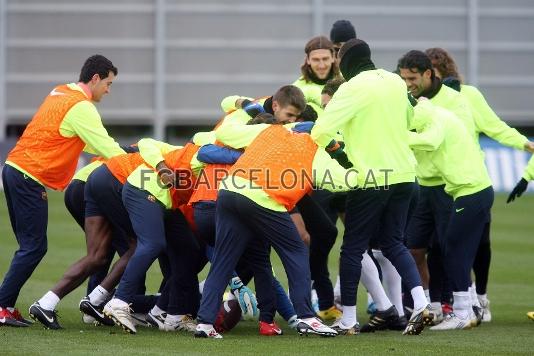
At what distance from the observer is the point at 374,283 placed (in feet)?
32.6

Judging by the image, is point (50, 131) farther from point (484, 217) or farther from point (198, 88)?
point (198, 88)

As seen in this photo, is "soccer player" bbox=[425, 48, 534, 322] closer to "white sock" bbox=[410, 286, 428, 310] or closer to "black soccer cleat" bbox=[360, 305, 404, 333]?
"black soccer cleat" bbox=[360, 305, 404, 333]

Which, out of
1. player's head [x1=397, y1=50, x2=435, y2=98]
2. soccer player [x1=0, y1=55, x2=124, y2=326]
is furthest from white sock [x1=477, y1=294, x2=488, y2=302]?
soccer player [x1=0, y1=55, x2=124, y2=326]

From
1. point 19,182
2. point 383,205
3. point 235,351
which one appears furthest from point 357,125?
point 19,182

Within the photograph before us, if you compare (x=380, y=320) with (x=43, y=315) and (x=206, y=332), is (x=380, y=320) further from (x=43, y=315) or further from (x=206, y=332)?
(x=43, y=315)

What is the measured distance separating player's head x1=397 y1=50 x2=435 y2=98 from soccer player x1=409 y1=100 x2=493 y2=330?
36 centimetres

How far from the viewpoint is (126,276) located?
9367 millimetres

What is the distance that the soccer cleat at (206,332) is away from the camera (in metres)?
8.97

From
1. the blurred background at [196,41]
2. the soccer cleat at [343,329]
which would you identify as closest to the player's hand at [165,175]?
the soccer cleat at [343,329]

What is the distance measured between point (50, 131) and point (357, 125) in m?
2.59

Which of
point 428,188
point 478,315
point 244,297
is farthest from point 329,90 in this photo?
point 478,315

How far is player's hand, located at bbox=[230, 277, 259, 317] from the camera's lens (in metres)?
9.53

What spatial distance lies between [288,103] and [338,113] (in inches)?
17.5

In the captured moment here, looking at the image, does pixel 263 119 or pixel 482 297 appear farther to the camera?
pixel 482 297
